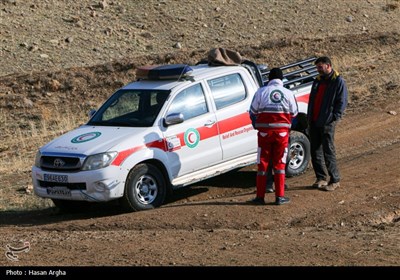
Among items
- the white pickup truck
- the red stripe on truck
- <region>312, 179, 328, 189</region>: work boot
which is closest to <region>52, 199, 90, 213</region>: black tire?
the white pickup truck

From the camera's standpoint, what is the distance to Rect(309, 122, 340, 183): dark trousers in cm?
1208

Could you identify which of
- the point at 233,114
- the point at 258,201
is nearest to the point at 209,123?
the point at 233,114

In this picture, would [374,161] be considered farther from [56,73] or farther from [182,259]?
[56,73]

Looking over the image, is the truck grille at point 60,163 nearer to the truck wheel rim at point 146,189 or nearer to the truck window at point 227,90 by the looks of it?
the truck wheel rim at point 146,189

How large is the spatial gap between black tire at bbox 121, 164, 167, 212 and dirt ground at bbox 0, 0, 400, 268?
311mm

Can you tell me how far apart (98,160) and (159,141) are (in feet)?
3.06

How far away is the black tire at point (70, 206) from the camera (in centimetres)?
1227

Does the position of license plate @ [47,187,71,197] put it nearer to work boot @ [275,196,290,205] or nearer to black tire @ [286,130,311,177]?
work boot @ [275,196,290,205]

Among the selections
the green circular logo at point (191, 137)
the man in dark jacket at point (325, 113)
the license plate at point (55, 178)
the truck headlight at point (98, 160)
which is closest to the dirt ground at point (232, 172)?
the man in dark jacket at point (325, 113)

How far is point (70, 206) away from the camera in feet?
40.5

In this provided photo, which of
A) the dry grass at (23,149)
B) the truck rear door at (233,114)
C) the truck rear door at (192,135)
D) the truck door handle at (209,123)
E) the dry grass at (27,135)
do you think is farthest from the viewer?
the dry grass at (27,135)

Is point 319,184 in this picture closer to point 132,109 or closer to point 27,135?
point 132,109

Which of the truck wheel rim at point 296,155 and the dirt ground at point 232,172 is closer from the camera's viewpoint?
the dirt ground at point 232,172

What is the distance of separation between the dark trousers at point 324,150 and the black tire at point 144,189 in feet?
7.22
